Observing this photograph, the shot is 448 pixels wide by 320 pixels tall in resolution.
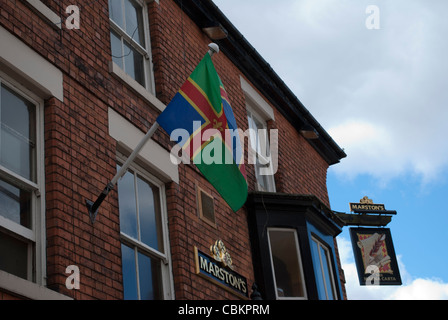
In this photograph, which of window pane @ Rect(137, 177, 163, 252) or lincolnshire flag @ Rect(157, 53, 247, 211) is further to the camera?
window pane @ Rect(137, 177, 163, 252)

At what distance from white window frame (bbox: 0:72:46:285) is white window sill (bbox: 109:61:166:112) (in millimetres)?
1639

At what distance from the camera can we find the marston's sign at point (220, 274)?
10170mm

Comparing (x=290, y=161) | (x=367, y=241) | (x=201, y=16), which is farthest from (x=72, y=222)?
(x=367, y=241)

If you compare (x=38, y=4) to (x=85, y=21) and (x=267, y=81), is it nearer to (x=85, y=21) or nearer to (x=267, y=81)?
(x=85, y=21)

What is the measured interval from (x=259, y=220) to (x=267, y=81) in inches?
138

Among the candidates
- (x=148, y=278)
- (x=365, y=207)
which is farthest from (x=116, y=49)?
(x=365, y=207)

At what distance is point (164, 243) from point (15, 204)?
2.58 metres

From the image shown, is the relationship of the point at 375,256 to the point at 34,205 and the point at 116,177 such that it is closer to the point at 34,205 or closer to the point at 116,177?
the point at 116,177

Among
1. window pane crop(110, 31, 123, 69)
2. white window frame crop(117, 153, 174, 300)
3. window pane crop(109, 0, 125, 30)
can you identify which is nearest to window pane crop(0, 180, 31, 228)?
white window frame crop(117, 153, 174, 300)

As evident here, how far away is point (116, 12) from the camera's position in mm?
10977

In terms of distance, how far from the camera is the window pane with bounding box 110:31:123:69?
1052 centimetres

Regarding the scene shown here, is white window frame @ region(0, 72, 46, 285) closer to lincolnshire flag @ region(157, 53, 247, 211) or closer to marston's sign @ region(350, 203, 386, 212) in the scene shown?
lincolnshire flag @ region(157, 53, 247, 211)
